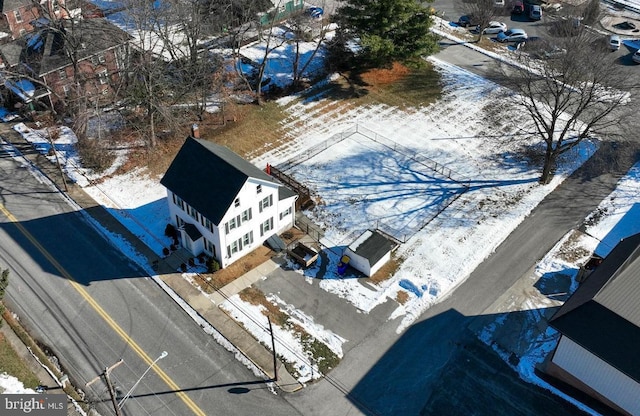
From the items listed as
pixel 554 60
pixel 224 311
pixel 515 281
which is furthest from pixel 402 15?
pixel 224 311

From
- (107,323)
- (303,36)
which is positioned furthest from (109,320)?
(303,36)

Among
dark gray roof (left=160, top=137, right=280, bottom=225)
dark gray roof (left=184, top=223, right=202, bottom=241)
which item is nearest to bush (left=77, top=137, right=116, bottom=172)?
dark gray roof (left=160, top=137, right=280, bottom=225)

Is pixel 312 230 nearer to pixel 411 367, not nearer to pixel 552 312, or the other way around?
pixel 411 367

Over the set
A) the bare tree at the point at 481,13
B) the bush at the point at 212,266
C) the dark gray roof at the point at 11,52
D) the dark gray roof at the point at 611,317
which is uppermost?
the bare tree at the point at 481,13

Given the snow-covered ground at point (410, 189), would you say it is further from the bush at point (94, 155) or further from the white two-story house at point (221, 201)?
the white two-story house at point (221, 201)

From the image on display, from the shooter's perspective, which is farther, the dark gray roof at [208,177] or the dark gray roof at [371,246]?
the dark gray roof at [371,246]

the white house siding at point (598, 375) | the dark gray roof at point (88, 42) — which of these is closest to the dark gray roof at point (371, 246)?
the white house siding at point (598, 375)

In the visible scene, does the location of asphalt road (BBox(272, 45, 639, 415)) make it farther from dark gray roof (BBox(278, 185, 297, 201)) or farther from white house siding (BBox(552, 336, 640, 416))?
dark gray roof (BBox(278, 185, 297, 201))

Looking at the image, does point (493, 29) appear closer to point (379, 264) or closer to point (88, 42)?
point (379, 264)
